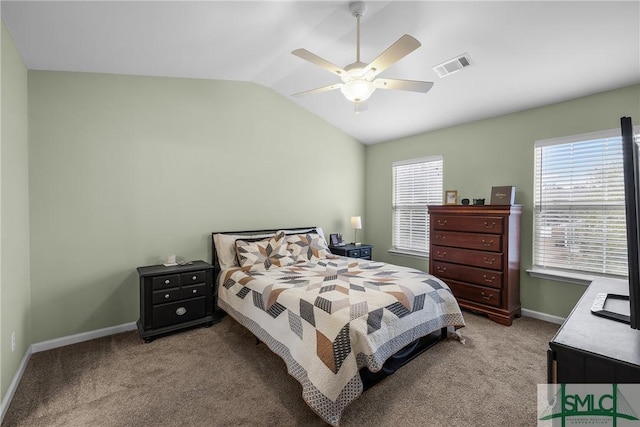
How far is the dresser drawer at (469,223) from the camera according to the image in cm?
327

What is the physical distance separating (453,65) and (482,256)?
84.1 inches

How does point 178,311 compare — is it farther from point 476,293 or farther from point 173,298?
point 476,293

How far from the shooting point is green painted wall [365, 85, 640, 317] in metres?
2.98

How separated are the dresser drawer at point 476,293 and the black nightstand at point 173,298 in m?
2.97

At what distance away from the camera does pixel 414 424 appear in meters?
1.77

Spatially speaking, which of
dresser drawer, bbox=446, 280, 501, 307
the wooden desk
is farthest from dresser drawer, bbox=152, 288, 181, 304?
dresser drawer, bbox=446, 280, 501, 307

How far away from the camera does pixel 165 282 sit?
292cm

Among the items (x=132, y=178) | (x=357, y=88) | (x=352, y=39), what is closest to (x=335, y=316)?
(x=357, y=88)

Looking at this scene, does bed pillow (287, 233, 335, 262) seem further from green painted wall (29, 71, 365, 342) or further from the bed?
green painted wall (29, 71, 365, 342)

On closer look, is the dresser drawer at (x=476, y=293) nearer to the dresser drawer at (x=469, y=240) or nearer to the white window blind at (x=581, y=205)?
the dresser drawer at (x=469, y=240)

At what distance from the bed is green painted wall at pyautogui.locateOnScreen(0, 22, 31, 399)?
1.60 metres

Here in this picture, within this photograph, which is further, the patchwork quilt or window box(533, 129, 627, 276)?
window box(533, 129, 627, 276)

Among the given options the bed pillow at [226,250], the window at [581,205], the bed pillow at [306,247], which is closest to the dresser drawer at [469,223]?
the window at [581,205]

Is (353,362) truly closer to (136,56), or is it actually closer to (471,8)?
(471,8)
